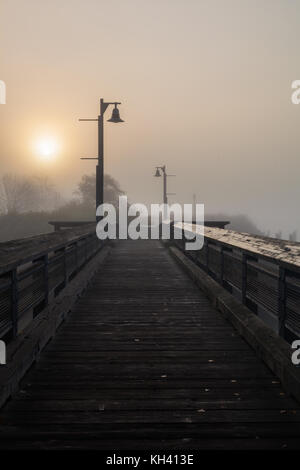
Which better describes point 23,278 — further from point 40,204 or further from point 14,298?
point 40,204

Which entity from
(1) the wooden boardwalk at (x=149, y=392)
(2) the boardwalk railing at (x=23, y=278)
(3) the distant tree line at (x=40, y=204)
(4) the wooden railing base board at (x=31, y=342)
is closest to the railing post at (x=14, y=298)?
(2) the boardwalk railing at (x=23, y=278)

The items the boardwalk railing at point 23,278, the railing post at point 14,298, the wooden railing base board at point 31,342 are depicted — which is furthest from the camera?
the railing post at point 14,298

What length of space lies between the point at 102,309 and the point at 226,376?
362cm

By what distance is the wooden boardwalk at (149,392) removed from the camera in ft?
10.1

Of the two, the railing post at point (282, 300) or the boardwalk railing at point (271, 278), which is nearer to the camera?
the boardwalk railing at point (271, 278)

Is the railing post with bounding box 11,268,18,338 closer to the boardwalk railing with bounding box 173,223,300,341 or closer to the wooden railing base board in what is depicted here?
the wooden railing base board

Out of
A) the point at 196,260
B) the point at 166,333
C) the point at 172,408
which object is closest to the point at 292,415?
the point at 172,408

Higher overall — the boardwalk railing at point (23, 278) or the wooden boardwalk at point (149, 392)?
the boardwalk railing at point (23, 278)

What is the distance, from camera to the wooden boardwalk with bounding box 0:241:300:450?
309 cm

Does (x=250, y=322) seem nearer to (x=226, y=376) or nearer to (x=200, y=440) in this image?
(x=226, y=376)

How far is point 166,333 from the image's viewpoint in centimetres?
595

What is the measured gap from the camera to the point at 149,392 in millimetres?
3910

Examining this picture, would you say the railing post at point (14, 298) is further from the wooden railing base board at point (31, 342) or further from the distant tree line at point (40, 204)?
the distant tree line at point (40, 204)

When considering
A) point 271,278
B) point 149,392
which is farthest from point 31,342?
point 271,278
